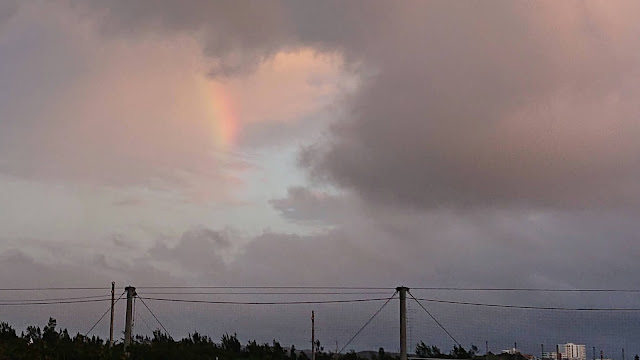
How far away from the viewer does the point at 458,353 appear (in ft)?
173

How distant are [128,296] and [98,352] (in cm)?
678

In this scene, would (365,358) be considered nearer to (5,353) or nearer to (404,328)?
(404,328)

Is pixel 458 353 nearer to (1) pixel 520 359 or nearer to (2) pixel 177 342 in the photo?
(1) pixel 520 359

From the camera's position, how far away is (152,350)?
143ft

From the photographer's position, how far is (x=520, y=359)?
4575 cm

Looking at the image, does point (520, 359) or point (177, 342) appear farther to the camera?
point (177, 342)

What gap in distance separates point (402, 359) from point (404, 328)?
4.39 feet

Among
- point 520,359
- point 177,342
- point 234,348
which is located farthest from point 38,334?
point 520,359

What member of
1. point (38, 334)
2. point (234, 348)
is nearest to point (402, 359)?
point (234, 348)

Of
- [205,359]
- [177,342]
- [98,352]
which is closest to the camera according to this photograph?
[98,352]

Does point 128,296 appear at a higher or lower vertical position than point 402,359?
higher

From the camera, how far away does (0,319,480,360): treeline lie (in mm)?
37156

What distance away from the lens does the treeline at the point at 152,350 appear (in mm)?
37156

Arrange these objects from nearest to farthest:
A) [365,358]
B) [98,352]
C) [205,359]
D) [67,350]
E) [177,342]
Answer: [98,352], [67,350], [205,359], [365,358], [177,342]
